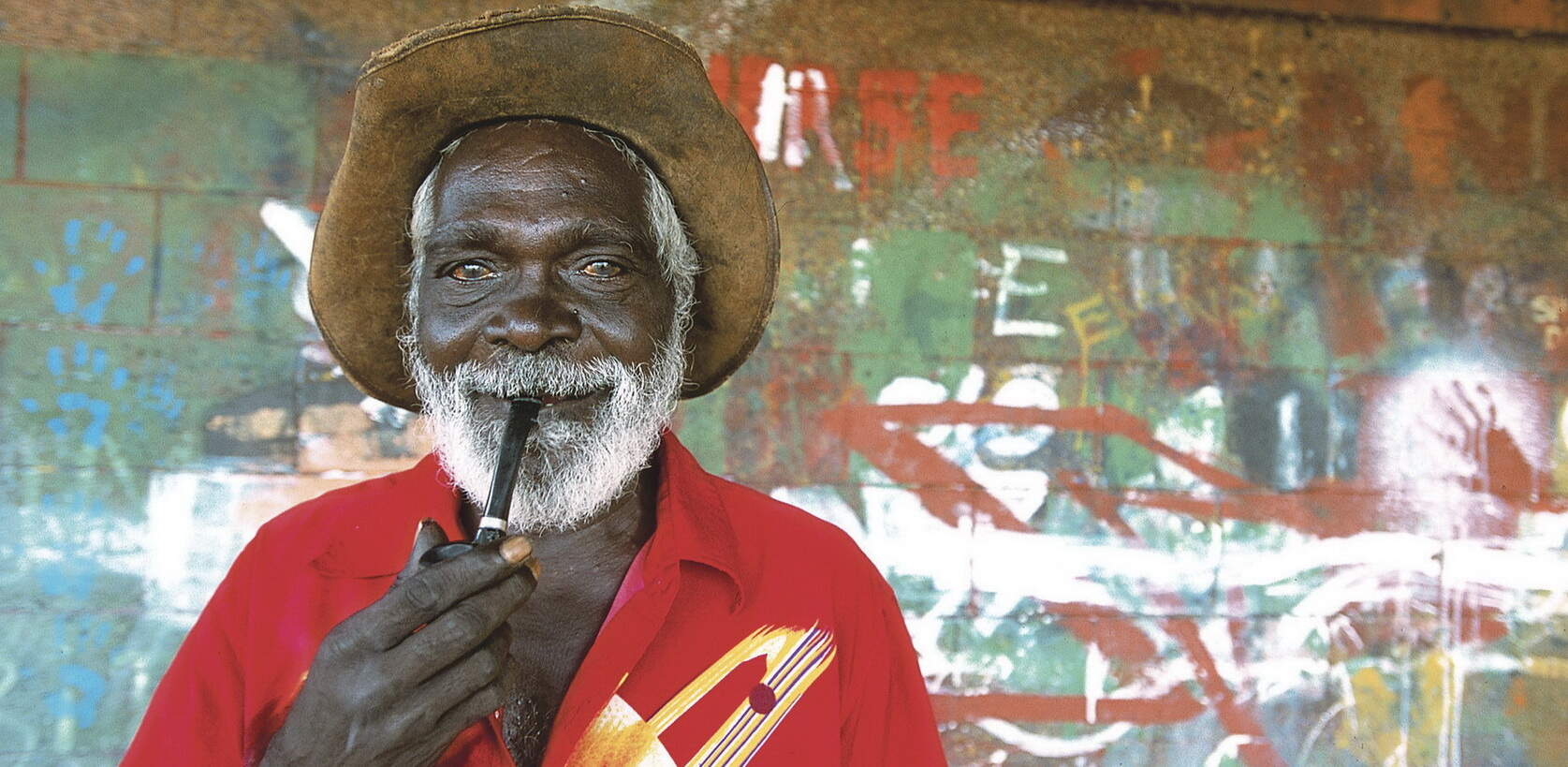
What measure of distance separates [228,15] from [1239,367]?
409 cm

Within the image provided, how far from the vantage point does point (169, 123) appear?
3.58 metres

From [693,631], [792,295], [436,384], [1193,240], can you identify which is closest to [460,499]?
[436,384]

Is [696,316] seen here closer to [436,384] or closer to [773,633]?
[436,384]

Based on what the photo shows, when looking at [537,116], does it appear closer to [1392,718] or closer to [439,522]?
[439,522]

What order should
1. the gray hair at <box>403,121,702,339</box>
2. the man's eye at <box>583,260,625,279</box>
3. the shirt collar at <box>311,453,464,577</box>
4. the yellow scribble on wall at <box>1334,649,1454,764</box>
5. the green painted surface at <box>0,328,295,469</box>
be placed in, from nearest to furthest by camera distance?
1. the shirt collar at <box>311,453,464,577</box>
2. the man's eye at <box>583,260,625,279</box>
3. the gray hair at <box>403,121,702,339</box>
4. the green painted surface at <box>0,328,295,469</box>
5. the yellow scribble on wall at <box>1334,649,1454,764</box>

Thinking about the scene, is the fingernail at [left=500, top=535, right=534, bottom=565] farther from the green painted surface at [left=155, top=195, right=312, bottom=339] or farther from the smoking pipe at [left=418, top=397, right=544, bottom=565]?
the green painted surface at [left=155, top=195, right=312, bottom=339]

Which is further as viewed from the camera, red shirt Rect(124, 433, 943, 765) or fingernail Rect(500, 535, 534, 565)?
red shirt Rect(124, 433, 943, 765)

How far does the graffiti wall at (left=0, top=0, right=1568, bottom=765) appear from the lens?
353cm

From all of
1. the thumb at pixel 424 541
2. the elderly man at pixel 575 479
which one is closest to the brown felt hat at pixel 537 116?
the elderly man at pixel 575 479

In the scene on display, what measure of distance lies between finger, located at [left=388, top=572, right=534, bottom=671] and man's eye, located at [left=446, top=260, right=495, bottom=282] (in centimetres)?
65

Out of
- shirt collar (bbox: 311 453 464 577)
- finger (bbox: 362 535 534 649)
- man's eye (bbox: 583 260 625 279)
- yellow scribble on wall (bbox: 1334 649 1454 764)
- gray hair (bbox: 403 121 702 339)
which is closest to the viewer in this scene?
finger (bbox: 362 535 534 649)

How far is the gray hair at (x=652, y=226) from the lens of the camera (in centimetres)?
173

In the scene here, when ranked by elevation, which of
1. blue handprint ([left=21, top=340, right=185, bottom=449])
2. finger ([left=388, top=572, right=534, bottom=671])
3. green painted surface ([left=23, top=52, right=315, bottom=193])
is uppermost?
green painted surface ([left=23, top=52, right=315, bottom=193])

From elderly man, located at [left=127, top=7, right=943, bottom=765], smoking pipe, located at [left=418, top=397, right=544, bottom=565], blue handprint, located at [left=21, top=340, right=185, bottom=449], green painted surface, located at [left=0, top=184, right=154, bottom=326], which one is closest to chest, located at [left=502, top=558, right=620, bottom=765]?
elderly man, located at [left=127, top=7, right=943, bottom=765]
